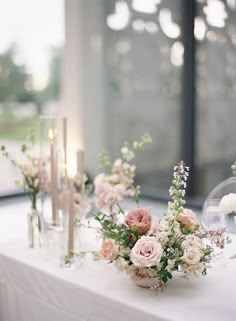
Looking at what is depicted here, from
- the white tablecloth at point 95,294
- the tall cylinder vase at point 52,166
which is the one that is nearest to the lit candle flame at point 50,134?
the tall cylinder vase at point 52,166

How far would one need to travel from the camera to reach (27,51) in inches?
121

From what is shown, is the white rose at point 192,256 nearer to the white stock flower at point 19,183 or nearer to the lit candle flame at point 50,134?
the lit candle flame at point 50,134

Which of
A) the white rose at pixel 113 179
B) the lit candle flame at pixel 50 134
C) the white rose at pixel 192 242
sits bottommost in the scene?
the white rose at pixel 192 242

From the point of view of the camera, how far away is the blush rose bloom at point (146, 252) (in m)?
1.12

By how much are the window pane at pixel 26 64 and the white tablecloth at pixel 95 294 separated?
139 centimetres

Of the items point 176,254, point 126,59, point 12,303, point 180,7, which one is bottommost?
point 12,303

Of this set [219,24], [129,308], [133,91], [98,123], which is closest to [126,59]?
[133,91]

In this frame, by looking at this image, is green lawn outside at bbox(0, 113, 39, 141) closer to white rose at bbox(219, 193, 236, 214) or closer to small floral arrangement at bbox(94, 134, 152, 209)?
small floral arrangement at bbox(94, 134, 152, 209)

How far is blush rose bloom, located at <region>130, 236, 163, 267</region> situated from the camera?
3.67 ft

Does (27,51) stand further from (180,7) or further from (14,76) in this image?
(180,7)

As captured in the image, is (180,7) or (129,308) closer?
(129,308)

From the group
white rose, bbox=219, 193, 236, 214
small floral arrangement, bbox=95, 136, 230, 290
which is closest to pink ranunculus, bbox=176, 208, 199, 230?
small floral arrangement, bbox=95, 136, 230, 290

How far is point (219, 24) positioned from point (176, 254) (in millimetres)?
2065

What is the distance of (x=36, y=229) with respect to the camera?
64.9 inches
